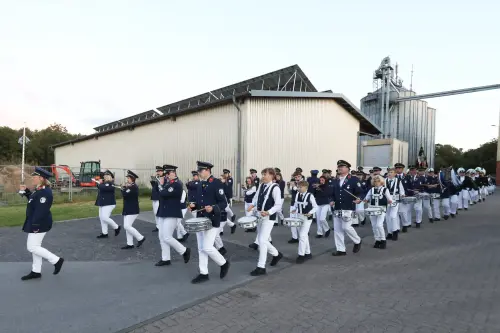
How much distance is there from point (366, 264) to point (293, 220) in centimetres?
175

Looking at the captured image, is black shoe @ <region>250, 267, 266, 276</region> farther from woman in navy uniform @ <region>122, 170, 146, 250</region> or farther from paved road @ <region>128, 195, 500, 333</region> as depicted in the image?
woman in navy uniform @ <region>122, 170, 146, 250</region>

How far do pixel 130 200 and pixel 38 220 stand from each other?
8.58 ft

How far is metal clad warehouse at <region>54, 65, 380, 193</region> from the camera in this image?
20422 mm

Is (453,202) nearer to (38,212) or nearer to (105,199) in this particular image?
(105,199)

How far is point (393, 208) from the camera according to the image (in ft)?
31.7

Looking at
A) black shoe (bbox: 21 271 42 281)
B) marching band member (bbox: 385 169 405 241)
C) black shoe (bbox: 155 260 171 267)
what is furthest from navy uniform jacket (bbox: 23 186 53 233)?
marching band member (bbox: 385 169 405 241)

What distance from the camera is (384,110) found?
43812 millimetres

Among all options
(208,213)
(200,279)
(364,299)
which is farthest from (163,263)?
(364,299)

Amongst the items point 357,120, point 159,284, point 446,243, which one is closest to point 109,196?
point 159,284

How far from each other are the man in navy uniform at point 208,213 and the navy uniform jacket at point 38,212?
2.43 metres

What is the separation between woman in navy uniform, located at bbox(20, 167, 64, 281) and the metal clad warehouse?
14.3 meters

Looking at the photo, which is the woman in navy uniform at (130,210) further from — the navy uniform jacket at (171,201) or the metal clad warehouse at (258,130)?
the metal clad warehouse at (258,130)

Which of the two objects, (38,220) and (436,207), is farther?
(436,207)

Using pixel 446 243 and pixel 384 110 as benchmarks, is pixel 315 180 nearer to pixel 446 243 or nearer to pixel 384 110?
pixel 446 243
